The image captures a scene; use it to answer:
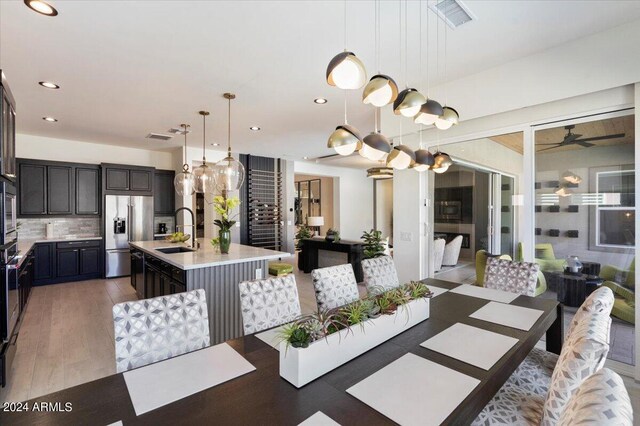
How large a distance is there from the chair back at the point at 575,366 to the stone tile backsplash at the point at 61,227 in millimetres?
7782

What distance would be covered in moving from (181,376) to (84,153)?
7.04 metres

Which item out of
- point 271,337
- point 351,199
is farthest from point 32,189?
point 351,199

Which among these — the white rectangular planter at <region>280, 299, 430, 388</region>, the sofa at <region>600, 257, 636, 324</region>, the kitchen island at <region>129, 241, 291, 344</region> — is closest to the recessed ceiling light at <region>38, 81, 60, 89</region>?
the kitchen island at <region>129, 241, 291, 344</region>

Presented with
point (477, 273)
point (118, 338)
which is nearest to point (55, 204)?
point (118, 338)

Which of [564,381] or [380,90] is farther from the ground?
[380,90]

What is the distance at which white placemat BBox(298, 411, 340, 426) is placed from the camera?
0.94 metres

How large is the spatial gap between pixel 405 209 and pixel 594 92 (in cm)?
211

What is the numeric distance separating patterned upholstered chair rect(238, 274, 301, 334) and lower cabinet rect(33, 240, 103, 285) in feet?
18.9

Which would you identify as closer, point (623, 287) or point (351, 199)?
point (623, 287)

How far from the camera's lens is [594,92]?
2617 millimetres

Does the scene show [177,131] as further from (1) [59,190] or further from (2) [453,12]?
(2) [453,12]

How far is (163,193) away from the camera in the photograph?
714 cm

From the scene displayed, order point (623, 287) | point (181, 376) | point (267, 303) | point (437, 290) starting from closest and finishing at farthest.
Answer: point (181, 376)
point (267, 303)
point (437, 290)
point (623, 287)

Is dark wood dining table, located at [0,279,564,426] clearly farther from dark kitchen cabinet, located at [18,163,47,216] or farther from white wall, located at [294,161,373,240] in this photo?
white wall, located at [294,161,373,240]
